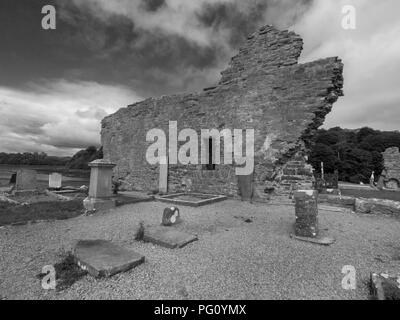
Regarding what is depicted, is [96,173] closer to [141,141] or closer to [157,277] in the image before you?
[157,277]

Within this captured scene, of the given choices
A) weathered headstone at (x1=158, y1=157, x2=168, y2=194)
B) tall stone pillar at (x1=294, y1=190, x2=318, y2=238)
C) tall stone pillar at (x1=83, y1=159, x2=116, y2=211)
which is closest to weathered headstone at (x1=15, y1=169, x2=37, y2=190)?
weathered headstone at (x1=158, y1=157, x2=168, y2=194)

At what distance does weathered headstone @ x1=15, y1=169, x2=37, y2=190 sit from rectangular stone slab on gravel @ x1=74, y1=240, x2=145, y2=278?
1013cm

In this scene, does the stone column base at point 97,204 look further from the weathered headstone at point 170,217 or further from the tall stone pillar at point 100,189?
the weathered headstone at point 170,217

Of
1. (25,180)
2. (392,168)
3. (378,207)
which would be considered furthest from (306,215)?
(392,168)

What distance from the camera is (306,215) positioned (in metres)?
4.43

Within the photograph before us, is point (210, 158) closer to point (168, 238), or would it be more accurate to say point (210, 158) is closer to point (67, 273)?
point (168, 238)

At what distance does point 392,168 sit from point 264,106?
25.8 m

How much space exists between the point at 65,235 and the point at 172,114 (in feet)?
26.5

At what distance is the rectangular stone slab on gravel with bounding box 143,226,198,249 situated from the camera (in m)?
3.97

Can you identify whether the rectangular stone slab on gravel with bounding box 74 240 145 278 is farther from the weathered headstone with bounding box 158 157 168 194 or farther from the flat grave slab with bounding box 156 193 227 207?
the weathered headstone with bounding box 158 157 168 194

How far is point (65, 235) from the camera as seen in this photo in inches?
183
